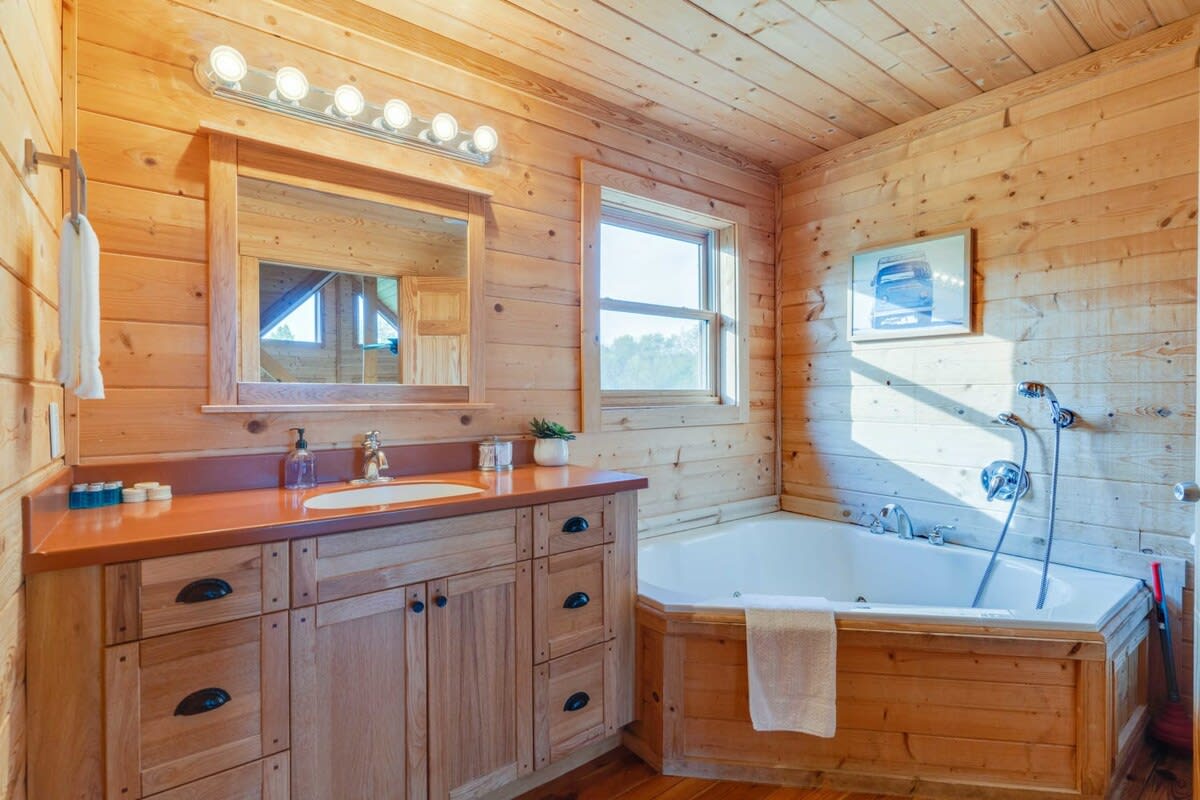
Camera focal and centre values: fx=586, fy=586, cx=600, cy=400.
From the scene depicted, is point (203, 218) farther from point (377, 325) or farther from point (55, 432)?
point (55, 432)

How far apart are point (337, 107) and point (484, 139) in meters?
0.48

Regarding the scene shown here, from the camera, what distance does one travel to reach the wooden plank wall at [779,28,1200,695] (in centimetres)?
195

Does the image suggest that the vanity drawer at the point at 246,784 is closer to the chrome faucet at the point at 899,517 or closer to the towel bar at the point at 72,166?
the towel bar at the point at 72,166

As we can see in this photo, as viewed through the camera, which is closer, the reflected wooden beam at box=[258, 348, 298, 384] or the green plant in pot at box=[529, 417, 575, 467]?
the reflected wooden beam at box=[258, 348, 298, 384]

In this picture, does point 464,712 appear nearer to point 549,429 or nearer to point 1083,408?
point 549,429

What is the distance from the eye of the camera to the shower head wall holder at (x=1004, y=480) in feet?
7.34

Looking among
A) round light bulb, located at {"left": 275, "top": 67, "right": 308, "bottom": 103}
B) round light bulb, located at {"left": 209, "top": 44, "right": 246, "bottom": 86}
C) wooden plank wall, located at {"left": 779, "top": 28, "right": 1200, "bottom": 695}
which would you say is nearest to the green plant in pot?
round light bulb, located at {"left": 275, "top": 67, "right": 308, "bottom": 103}

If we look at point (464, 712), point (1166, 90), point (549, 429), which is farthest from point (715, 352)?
point (464, 712)

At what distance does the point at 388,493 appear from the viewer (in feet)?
5.94

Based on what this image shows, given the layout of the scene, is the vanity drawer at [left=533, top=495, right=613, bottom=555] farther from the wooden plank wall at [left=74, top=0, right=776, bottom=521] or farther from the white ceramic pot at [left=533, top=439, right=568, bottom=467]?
the wooden plank wall at [left=74, top=0, right=776, bottom=521]

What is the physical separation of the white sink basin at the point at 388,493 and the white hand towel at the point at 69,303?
650mm

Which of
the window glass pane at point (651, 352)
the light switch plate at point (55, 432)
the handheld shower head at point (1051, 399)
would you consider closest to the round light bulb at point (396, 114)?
the window glass pane at point (651, 352)

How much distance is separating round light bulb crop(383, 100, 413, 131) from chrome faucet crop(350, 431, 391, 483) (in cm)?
97

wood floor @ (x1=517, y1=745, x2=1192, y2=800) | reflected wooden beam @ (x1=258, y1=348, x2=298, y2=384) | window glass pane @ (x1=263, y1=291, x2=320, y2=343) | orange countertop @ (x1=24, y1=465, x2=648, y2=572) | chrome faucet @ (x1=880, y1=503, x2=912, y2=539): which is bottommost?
wood floor @ (x1=517, y1=745, x2=1192, y2=800)
